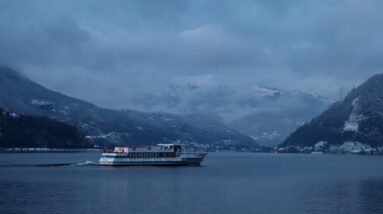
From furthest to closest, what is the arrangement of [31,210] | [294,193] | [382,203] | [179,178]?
1. [179,178]
2. [294,193]
3. [382,203]
4. [31,210]

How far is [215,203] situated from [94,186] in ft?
127

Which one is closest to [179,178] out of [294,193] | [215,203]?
[294,193]

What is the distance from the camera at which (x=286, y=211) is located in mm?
96812

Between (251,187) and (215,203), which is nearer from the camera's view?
(215,203)

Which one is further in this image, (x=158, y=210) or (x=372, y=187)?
(x=372, y=187)

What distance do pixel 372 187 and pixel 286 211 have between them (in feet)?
165

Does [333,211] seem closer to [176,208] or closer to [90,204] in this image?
[176,208]

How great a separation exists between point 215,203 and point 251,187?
34.2 metres

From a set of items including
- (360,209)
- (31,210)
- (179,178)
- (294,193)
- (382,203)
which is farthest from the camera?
(179,178)

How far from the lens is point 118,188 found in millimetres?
132250

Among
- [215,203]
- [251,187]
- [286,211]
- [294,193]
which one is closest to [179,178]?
[251,187]

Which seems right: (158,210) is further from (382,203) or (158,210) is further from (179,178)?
(179,178)

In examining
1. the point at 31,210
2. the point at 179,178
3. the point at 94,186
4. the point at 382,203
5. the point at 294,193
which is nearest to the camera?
the point at 31,210

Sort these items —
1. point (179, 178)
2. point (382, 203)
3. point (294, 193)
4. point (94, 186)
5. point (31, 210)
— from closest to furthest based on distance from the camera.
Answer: point (31, 210), point (382, 203), point (294, 193), point (94, 186), point (179, 178)
